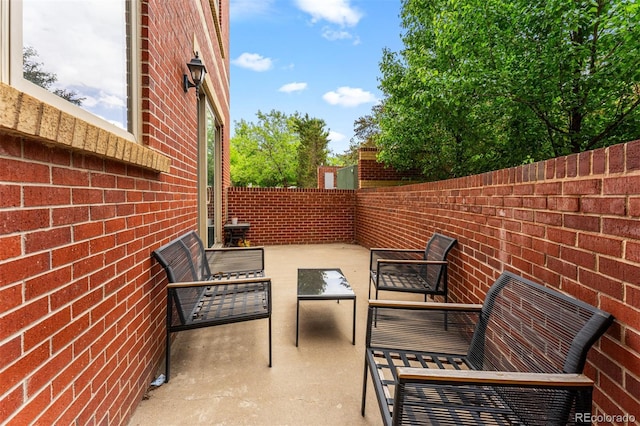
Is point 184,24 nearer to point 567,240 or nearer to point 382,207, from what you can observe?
point 567,240

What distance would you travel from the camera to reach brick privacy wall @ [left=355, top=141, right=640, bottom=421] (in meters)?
1.12

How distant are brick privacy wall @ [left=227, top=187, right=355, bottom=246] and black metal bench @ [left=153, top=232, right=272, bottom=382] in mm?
4538

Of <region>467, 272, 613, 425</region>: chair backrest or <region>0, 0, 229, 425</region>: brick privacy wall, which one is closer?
<region>0, 0, 229, 425</region>: brick privacy wall

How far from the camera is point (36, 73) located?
3.87 feet

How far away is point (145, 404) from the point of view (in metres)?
1.91

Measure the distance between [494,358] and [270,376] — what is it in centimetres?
152

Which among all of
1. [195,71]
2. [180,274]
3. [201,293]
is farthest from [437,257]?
[195,71]

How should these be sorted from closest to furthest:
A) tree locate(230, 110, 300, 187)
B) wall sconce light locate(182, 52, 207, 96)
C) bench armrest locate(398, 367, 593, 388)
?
bench armrest locate(398, 367, 593, 388), wall sconce light locate(182, 52, 207, 96), tree locate(230, 110, 300, 187)

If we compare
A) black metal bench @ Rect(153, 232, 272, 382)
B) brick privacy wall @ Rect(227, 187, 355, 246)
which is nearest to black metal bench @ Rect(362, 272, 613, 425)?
black metal bench @ Rect(153, 232, 272, 382)

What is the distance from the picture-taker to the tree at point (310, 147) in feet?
83.3

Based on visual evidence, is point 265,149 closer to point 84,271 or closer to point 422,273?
point 422,273

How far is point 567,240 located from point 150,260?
103 inches

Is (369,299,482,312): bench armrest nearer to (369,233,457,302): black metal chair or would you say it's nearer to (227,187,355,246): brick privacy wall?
(369,233,457,302): black metal chair

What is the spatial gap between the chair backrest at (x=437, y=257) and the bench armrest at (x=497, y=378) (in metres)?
1.95
